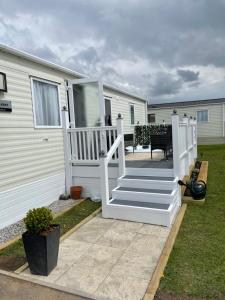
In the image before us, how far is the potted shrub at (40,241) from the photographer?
9.88ft

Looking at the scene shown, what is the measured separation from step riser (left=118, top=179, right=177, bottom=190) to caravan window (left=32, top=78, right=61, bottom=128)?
2.30 metres

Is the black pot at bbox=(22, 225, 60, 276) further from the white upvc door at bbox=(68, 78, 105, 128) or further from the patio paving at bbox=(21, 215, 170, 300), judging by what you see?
the white upvc door at bbox=(68, 78, 105, 128)

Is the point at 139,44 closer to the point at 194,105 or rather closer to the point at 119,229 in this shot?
the point at 119,229

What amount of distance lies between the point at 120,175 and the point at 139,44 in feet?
24.6

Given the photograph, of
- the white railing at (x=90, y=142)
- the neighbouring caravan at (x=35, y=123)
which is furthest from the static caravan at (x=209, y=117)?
the white railing at (x=90, y=142)

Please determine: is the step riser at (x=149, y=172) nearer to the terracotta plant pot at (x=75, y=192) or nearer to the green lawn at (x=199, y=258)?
the green lawn at (x=199, y=258)

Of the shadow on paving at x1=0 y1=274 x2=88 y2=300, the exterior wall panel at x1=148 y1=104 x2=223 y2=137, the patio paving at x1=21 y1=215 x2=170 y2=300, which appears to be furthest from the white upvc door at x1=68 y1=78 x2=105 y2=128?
the exterior wall panel at x1=148 y1=104 x2=223 y2=137

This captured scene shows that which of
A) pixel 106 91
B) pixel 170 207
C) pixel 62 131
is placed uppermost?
pixel 106 91

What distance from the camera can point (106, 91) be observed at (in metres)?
10.4

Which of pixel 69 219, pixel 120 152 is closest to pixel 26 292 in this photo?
pixel 69 219

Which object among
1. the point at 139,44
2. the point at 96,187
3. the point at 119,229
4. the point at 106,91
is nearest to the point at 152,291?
the point at 119,229

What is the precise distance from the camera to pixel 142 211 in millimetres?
4676

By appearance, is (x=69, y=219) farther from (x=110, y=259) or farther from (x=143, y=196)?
(x=110, y=259)

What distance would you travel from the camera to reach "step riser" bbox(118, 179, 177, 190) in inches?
207
